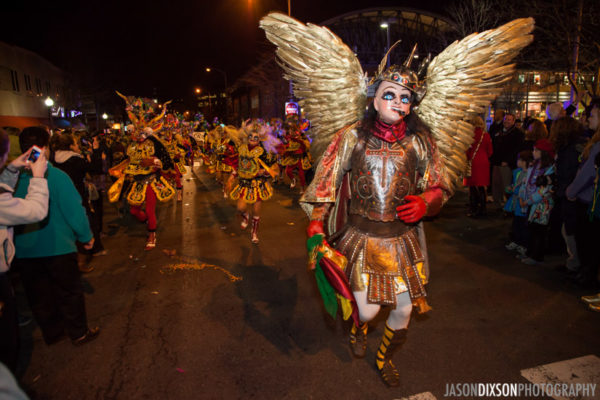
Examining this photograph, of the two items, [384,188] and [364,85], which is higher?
[364,85]

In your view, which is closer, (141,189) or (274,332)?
(274,332)

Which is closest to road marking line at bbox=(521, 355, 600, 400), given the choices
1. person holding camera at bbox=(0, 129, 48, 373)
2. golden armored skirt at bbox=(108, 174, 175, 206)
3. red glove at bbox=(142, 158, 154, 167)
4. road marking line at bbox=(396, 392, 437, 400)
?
road marking line at bbox=(396, 392, 437, 400)

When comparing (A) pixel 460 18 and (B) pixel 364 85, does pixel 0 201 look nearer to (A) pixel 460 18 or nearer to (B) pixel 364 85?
(B) pixel 364 85

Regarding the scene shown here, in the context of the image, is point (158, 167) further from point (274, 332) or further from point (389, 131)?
point (389, 131)

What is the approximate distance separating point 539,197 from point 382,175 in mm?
3818

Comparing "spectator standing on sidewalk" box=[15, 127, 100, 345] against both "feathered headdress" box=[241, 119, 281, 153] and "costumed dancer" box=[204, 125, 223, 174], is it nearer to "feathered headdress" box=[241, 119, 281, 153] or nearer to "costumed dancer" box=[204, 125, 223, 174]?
"feathered headdress" box=[241, 119, 281, 153]

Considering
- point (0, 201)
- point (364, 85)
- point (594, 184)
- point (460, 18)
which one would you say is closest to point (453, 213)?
point (594, 184)

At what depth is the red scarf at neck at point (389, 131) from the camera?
2.76 meters

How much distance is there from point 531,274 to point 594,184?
1.54 m

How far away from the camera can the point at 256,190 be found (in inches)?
274

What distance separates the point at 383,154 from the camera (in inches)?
108

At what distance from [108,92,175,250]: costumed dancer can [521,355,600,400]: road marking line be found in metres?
5.85

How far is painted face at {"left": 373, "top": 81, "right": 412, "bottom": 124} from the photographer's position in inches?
106

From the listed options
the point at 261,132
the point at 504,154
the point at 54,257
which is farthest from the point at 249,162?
the point at 504,154
